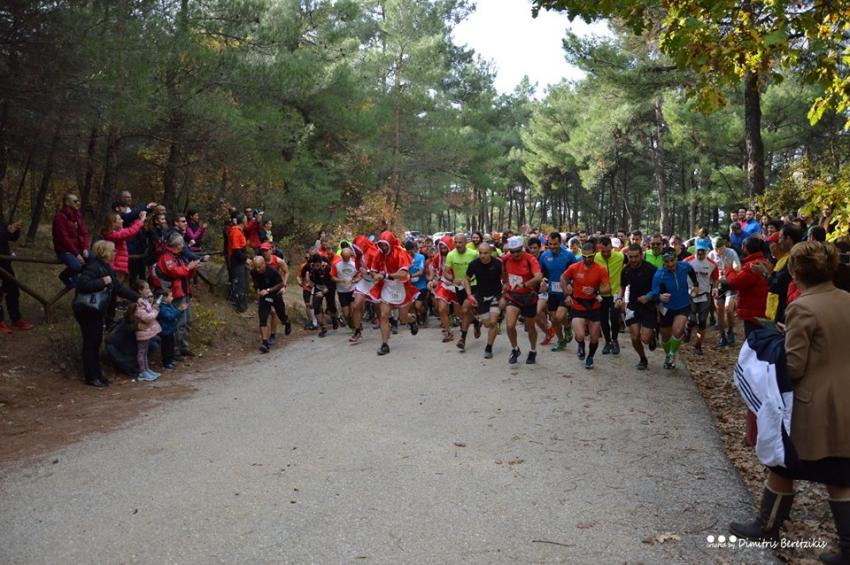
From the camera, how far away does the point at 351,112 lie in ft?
70.2

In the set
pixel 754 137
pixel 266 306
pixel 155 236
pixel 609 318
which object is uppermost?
pixel 754 137

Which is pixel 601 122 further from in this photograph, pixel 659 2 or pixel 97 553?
pixel 97 553

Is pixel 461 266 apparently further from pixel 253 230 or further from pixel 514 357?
pixel 253 230

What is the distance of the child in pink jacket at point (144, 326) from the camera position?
30.1 ft

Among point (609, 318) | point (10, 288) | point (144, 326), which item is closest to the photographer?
point (144, 326)

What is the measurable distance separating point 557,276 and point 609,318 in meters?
1.20

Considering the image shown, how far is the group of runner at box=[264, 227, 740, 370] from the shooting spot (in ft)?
31.8

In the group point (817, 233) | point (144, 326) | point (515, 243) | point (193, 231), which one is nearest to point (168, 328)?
point (144, 326)

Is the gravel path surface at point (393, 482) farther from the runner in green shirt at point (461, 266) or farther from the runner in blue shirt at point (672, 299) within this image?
the runner in green shirt at point (461, 266)

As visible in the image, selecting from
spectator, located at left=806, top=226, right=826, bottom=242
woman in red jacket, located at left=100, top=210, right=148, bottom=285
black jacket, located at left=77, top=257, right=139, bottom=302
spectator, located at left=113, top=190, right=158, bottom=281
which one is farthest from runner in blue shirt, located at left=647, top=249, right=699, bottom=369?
spectator, located at left=113, top=190, right=158, bottom=281

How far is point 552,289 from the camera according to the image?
1164 cm

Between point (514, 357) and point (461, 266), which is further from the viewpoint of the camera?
point (461, 266)

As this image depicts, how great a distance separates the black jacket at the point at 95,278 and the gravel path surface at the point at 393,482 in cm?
195

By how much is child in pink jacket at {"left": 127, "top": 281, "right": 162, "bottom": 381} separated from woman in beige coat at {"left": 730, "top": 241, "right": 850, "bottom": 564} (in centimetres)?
829
